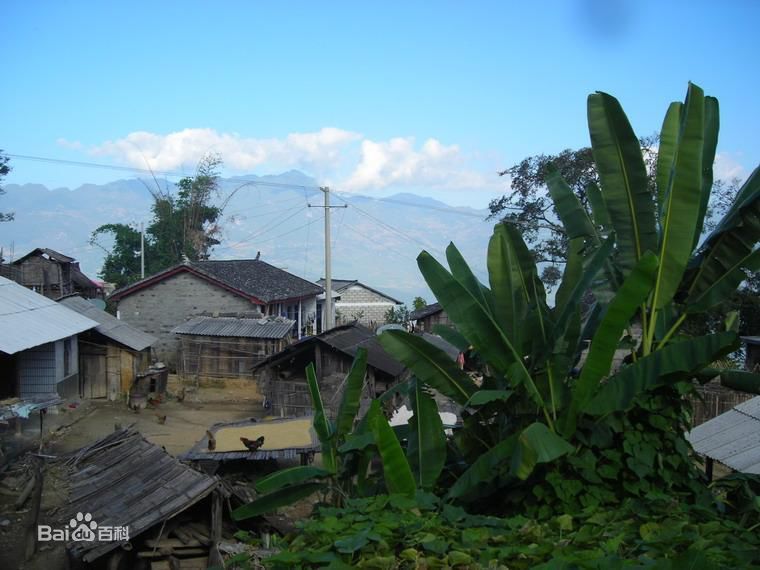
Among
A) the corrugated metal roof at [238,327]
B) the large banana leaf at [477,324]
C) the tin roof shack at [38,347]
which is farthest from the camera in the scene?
the corrugated metal roof at [238,327]

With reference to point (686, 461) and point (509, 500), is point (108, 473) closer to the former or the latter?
point (509, 500)

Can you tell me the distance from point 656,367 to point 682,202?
1.48 meters

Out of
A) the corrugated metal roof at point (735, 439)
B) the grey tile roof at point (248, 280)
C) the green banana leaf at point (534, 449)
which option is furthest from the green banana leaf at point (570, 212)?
the grey tile roof at point (248, 280)

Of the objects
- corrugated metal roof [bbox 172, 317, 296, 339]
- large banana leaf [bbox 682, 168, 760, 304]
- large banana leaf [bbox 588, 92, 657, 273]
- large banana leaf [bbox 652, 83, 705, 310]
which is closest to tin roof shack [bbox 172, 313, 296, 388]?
corrugated metal roof [bbox 172, 317, 296, 339]

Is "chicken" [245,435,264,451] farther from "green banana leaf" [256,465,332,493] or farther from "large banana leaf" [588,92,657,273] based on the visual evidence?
"large banana leaf" [588,92,657,273]

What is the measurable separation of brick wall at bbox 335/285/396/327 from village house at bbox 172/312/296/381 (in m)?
20.2

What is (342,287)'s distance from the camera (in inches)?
1801

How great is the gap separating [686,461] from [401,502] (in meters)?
2.74

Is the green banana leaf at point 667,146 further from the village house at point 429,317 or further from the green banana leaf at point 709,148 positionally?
the village house at point 429,317

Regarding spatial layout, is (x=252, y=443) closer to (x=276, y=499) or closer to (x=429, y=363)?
(x=276, y=499)

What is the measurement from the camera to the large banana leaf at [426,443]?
20.7ft

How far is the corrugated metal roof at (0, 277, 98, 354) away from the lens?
15403 mm

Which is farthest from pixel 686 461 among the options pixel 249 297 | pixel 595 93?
pixel 249 297

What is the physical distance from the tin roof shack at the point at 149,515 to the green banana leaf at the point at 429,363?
4.09 metres
